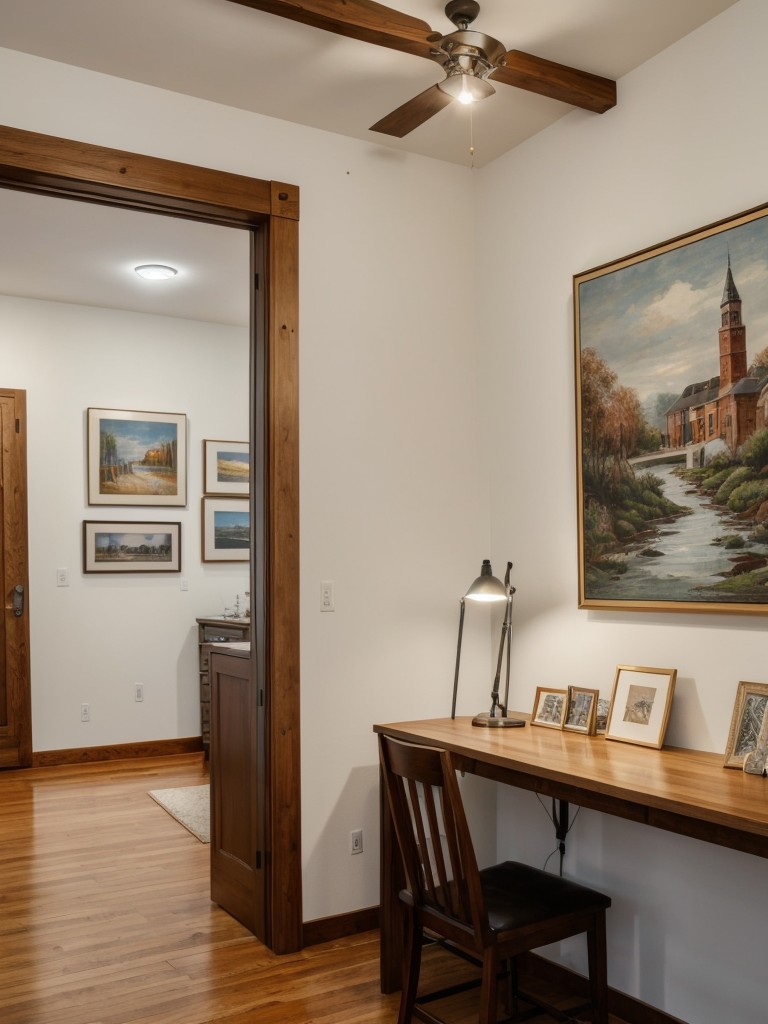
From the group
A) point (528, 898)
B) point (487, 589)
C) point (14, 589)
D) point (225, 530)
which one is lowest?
point (528, 898)

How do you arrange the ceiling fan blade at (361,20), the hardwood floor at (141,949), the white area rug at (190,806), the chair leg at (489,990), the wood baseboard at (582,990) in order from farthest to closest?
the white area rug at (190,806), the hardwood floor at (141,949), the wood baseboard at (582,990), the ceiling fan blade at (361,20), the chair leg at (489,990)

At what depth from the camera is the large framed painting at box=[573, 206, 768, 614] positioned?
8.32 feet

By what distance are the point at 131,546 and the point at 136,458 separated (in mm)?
616

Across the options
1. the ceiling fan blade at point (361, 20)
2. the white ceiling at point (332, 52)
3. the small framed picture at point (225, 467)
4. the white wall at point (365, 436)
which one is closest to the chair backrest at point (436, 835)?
the white wall at point (365, 436)

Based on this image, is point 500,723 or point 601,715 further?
point 500,723

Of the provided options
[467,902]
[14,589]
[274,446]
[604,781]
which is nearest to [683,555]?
[604,781]

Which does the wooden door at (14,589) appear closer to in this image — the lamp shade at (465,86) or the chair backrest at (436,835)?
the chair backrest at (436,835)

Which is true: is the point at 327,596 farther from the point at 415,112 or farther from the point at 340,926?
the point at 415,112

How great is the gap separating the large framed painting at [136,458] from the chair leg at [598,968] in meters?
4.64

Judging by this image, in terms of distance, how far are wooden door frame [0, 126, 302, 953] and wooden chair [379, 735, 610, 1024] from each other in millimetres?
705

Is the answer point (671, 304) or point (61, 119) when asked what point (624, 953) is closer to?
point (671, 304)

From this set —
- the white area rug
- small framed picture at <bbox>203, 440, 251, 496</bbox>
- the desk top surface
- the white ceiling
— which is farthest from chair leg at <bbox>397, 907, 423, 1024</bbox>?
small framed picture at <bbox>203, 440, 251, 496</bbox>

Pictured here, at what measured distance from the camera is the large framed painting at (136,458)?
20.5 ft

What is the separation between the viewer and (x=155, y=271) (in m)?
5.45
